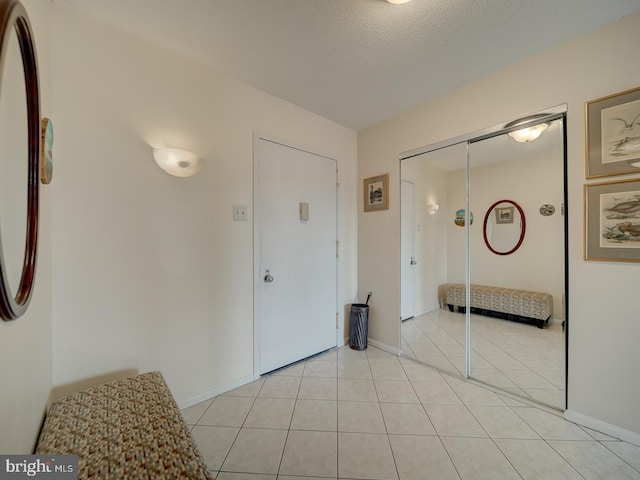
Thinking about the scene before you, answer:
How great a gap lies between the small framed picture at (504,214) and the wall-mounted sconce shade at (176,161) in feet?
8.06

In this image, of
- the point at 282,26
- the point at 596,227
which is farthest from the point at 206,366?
the point at 596,227

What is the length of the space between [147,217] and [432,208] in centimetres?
247

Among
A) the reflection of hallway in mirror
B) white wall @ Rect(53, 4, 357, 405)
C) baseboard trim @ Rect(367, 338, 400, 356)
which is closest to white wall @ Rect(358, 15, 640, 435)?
the reflection of hallway in mirror

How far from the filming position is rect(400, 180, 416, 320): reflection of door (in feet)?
8.68

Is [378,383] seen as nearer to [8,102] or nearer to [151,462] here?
[151,462]

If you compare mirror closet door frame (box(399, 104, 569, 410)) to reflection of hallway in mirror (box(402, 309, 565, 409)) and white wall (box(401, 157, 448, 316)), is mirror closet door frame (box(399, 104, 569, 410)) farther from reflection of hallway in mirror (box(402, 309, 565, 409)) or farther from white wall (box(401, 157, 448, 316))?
white wall (box(401, 157, 448, 316))

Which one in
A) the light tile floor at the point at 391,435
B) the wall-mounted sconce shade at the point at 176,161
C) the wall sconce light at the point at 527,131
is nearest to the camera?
the light tile floor at the point at 391,435

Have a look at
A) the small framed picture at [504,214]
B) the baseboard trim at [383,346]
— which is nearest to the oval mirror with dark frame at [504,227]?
the small framed picture at [504,214]

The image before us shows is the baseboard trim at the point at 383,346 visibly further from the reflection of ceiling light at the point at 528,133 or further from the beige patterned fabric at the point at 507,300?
the reflection of ceiling light at the point at 528,133

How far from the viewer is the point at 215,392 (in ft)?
6.41

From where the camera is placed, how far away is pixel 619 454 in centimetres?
140

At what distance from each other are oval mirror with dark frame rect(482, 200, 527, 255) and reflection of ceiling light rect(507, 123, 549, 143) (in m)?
0.48

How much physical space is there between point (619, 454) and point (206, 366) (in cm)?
262

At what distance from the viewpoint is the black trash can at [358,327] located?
2816mm
